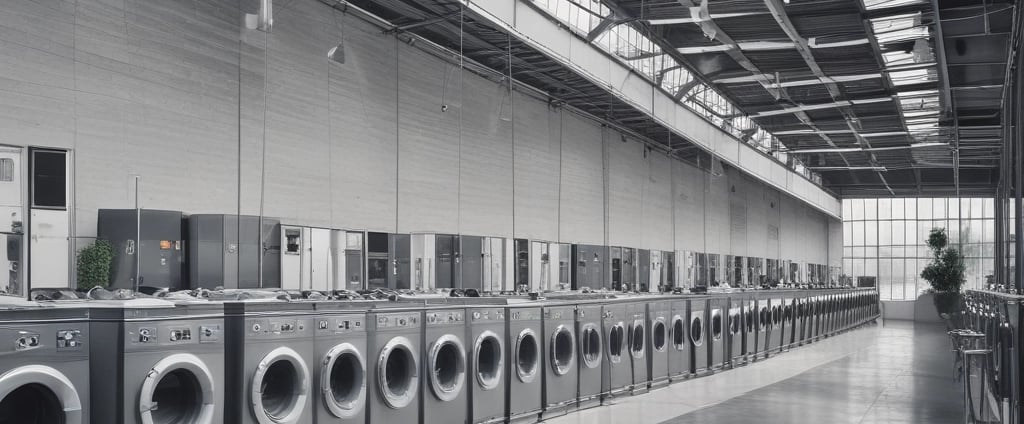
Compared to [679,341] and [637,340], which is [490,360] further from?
[679,341]

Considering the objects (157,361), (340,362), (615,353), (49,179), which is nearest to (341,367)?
(340,362)

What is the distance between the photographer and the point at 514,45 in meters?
11.6

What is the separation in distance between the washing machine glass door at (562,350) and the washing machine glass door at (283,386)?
144 inches

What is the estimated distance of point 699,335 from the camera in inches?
515

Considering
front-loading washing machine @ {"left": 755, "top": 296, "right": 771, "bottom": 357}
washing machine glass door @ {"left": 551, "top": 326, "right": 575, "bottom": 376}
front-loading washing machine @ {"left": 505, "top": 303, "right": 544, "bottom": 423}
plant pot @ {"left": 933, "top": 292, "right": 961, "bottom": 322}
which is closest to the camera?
front-loading washing machine @ {"left": 505, "top": 303, "right": 544, "bottom": 423}

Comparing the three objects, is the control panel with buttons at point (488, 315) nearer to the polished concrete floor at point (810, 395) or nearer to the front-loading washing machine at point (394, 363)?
the front-loading washing machine at point (394, 363)

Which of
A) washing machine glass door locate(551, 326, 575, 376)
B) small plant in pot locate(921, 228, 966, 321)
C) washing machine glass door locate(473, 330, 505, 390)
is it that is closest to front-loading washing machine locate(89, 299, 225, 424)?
washing machine glass door locate(473, 330, 505, 390)

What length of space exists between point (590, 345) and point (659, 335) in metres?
2.25

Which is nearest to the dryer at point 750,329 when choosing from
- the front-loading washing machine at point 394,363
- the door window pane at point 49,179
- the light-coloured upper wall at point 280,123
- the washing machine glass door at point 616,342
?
the light-coloured upper wall at point 280,123

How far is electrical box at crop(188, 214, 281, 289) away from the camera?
27.7 ft

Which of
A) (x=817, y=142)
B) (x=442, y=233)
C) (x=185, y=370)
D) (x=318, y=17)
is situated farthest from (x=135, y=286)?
(x=817, y=142)

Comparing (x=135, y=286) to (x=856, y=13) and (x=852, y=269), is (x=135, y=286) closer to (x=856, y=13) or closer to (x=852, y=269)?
(x=856, y=13)

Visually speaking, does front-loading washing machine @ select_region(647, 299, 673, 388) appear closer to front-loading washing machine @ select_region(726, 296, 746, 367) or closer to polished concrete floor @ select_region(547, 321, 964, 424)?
polished concrete floor @ select_region(547, 321, 964, 424)

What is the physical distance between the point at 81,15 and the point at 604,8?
22.6 feet
